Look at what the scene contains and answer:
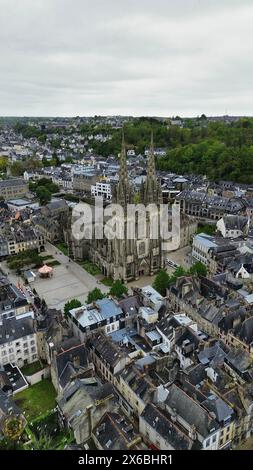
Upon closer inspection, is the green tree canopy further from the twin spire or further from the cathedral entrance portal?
the twin spire

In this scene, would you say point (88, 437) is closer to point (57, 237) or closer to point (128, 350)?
point (128, 350)

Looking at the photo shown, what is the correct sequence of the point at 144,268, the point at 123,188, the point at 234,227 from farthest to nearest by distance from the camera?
the point at 234,227, the point at 144,268, the point at 123,188

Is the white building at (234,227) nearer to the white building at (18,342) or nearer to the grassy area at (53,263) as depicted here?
the grassy area at (53,263)

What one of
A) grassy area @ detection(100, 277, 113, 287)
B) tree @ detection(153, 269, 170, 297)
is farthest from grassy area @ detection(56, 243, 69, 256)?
tree @ detection(153, 269, 170, 297)

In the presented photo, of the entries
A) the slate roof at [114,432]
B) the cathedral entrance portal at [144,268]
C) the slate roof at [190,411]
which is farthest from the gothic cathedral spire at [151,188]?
the slate roof at [114,432]

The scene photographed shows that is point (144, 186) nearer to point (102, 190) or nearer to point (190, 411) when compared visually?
point (190, 411)

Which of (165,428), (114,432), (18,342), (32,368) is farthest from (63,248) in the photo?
(165,428)
